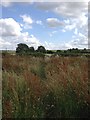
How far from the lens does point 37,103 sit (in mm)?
5621

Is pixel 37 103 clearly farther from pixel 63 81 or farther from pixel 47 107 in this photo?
pixel 63 81

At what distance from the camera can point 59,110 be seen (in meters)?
5.57

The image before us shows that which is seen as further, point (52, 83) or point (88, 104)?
point (52, 83)

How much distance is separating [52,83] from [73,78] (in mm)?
435

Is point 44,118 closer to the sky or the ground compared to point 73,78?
closer to the ground

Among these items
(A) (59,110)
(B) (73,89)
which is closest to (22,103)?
(A) (59,110)

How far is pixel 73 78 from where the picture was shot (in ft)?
20.4

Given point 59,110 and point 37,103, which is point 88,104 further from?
point 37,103

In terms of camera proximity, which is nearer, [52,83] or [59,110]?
[59,110]

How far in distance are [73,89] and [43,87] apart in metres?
0.61

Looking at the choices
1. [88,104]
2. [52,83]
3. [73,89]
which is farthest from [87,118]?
[52,83]

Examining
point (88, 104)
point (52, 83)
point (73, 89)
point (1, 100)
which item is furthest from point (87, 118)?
point (1, 100)

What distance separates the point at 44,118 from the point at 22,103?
48 centimetres

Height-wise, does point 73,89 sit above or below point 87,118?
above
